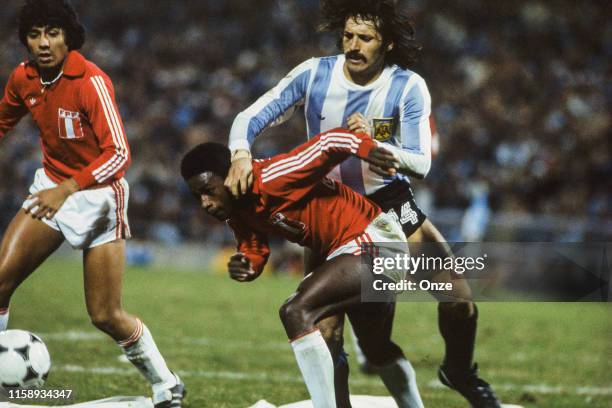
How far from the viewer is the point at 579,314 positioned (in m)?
13.5

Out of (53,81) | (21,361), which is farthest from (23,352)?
(53,81)

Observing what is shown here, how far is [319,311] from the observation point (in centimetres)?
460

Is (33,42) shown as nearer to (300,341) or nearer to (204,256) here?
(300,341)

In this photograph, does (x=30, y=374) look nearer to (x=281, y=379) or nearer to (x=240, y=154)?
(x=240, y=154)

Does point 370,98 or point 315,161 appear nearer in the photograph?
point 315,161

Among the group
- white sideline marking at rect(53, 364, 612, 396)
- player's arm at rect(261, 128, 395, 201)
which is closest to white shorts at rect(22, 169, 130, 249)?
player's arm at rect(261, 128, 395, 201)

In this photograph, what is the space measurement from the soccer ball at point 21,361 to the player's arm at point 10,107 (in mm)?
1285

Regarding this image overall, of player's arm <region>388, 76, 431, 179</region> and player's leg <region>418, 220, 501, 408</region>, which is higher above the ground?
player's arm <region>388, 76, 431, 179</region>

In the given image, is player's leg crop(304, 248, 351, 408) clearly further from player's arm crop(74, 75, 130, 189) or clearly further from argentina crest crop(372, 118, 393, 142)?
player's arm crop(74, 75, 130, 189)

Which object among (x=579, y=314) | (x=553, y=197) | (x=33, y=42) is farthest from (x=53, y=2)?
(x=553, y=197)

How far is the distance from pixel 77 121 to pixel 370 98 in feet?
5.73

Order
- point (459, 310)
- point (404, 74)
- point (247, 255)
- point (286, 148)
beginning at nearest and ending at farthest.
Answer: point (247, 255) → point (404, 74) → point (459, 310) → point (286, 148)

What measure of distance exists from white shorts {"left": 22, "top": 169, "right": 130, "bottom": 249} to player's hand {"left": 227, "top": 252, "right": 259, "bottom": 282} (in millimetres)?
905

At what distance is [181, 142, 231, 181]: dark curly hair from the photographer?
4.64 m
